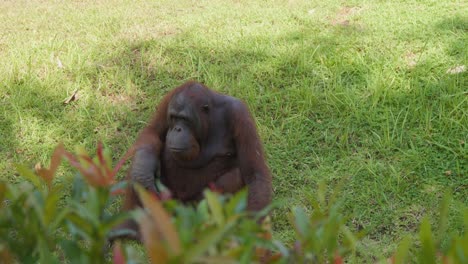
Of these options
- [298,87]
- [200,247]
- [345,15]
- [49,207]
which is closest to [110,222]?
[49,207]

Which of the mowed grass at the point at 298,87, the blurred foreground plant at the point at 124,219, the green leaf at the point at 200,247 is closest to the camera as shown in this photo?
the green leaf at the point at 200,247

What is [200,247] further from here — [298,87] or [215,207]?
[298,87]

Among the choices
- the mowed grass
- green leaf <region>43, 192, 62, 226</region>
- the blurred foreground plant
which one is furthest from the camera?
the mowed grass

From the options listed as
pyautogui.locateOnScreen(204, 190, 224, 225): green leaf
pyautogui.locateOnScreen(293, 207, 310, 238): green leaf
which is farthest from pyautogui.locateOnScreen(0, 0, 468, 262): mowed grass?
pyautogui.locateOnScreen(204, 190, 224, 225): green leaf

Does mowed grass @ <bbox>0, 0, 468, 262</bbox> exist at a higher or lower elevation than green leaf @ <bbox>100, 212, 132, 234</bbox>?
lower

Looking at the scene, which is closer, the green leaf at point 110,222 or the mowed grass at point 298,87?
the green leaf at point 110,222

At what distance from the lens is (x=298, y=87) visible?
4.53 m

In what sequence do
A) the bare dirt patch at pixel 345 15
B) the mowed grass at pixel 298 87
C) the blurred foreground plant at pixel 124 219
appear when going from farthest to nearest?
the bare dirt patch at pixel 345 15 < the mowed grass at pixel 298 87 < the blurred foreground plant at pixel 124 219

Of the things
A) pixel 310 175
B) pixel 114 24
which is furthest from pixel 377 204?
pixel 114 24

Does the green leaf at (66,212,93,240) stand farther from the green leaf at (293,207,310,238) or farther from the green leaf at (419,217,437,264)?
the green leaf at (419,217,437,264)

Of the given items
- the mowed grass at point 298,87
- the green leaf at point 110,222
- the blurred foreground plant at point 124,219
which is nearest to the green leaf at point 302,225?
the blurred foreground plant at point 124,219

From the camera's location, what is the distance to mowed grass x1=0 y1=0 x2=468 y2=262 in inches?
147

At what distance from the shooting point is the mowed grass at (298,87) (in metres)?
3.72

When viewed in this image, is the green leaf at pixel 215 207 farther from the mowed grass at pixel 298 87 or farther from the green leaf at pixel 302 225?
the mowed grass at pixel 298 87
